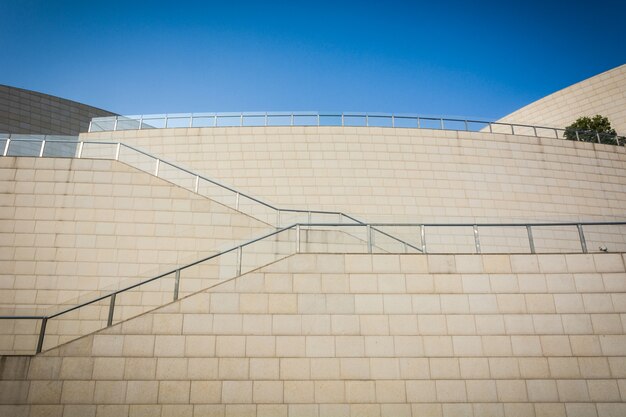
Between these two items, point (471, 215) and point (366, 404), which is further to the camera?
point (471, 215)

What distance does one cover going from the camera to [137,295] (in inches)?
329

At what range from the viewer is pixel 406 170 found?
18250 mm

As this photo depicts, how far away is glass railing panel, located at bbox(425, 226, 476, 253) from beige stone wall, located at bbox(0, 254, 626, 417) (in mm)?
331

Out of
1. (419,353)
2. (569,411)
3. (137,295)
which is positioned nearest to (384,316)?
(419,353)

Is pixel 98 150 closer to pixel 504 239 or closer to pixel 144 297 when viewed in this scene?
pixel 144 297

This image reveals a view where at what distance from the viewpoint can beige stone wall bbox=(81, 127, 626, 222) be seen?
17609 mm

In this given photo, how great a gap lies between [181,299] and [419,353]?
16.9ft

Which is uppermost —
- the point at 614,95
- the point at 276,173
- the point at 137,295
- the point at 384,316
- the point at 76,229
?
the point at 614,95

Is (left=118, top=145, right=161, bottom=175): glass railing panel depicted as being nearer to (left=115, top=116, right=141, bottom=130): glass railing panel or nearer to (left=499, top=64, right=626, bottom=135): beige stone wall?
(left=115, top=116, right=141, bottom=130): glass railing panel

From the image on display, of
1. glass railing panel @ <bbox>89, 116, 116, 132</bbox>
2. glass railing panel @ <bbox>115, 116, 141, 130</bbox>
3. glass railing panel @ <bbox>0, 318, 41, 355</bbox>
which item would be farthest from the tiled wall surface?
glass railing panel @ <bbox>0, 318, 41, 355</bbox>

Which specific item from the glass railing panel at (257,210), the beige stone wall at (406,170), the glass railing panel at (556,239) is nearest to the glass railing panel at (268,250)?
the glass railing panel at (257,210)

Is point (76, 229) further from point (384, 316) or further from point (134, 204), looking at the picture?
point (384, 316)

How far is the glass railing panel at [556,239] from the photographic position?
28.5 feet

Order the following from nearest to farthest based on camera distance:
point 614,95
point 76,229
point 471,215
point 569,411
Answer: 1. point 569,411
2. point 76,229
3. point 471,215
4. point 614,95
